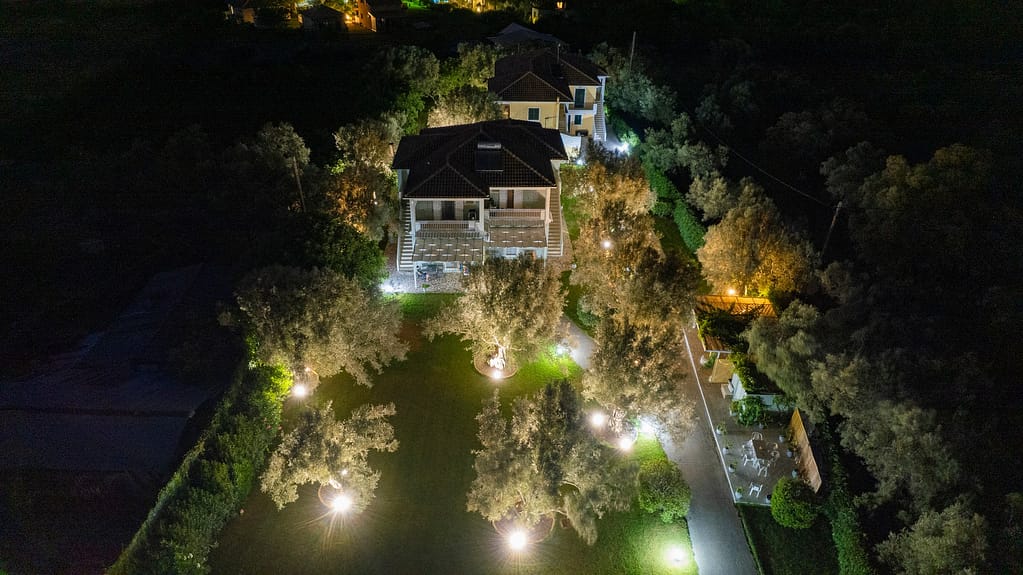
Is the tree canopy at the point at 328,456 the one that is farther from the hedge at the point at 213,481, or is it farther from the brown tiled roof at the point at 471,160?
the brown tiled roof at the point at 471,160

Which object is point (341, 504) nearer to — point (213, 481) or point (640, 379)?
point (213, 481)

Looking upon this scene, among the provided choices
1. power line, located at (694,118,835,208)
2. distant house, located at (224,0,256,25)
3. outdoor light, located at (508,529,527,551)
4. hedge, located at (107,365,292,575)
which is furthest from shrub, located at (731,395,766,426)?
distant house, located at (224,0,256,25)

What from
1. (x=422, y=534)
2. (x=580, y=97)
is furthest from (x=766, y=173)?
(x=422, y=534)

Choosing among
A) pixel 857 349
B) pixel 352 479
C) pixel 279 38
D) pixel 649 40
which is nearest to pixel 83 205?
pixel 352 479

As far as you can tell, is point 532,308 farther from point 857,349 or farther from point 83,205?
point 83,205

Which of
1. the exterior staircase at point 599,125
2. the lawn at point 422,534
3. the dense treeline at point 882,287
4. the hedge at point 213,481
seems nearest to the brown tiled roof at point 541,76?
the exterior staircase at point 599,125

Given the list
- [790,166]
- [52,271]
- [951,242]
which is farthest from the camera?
[790,166]

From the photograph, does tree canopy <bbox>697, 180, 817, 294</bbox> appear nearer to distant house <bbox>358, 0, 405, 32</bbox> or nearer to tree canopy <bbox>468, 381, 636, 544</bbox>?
tree canopy <bbox>468, 381, 636, 544</bbox>
